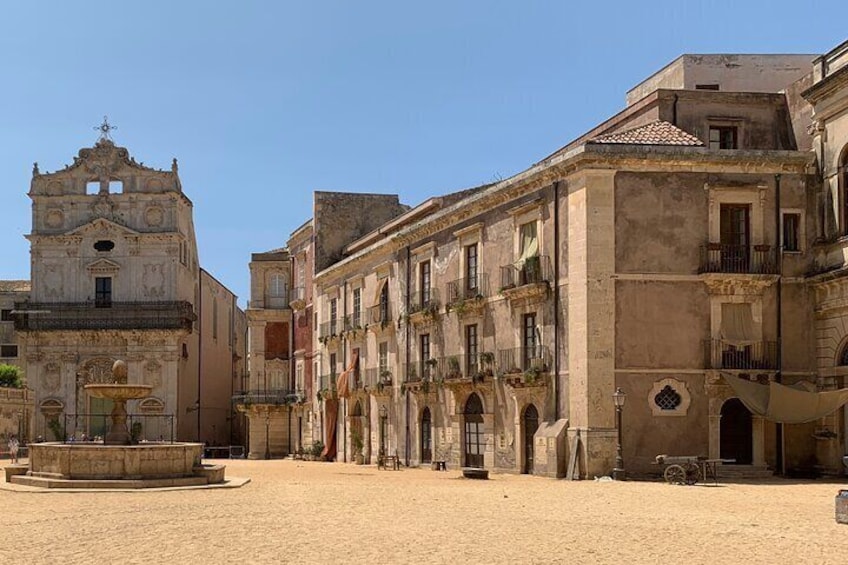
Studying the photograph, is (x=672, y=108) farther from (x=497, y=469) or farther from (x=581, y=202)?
(x=497, y=469)

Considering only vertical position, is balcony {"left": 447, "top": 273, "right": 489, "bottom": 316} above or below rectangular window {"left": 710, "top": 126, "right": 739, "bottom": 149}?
below

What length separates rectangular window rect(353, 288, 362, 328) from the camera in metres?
47.4

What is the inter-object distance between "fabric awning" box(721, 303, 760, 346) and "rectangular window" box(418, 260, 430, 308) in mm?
12918

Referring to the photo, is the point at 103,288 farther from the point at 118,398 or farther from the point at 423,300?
the point at 118,398

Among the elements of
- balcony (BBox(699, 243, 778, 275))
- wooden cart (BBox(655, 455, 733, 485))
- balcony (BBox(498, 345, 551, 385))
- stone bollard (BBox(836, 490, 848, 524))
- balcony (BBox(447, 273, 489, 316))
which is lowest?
wooden cart (BBox(655, 455, 733, 485))

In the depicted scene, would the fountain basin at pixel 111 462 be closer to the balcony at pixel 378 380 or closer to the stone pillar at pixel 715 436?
the stone pillar at pixel 715 436

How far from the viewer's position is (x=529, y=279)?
3173cm

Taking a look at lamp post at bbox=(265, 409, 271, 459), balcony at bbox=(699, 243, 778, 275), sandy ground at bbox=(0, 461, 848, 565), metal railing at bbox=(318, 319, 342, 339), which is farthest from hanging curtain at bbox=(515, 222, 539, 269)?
lamp post at bbox=(265, 409, 271, 459)

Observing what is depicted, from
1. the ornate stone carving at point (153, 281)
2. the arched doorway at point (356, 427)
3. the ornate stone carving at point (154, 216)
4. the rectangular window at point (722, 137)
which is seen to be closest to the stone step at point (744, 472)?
the rectangular window at point (722, 137)

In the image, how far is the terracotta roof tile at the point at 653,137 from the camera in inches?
1158

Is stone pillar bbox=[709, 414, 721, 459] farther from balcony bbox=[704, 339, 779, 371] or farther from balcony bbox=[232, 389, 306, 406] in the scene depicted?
balcony bbox=[232, 389, 306, 406]

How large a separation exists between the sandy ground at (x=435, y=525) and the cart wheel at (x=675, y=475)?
96 cm

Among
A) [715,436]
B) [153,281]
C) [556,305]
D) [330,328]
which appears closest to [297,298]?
[153,281]

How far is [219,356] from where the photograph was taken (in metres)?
71.8
